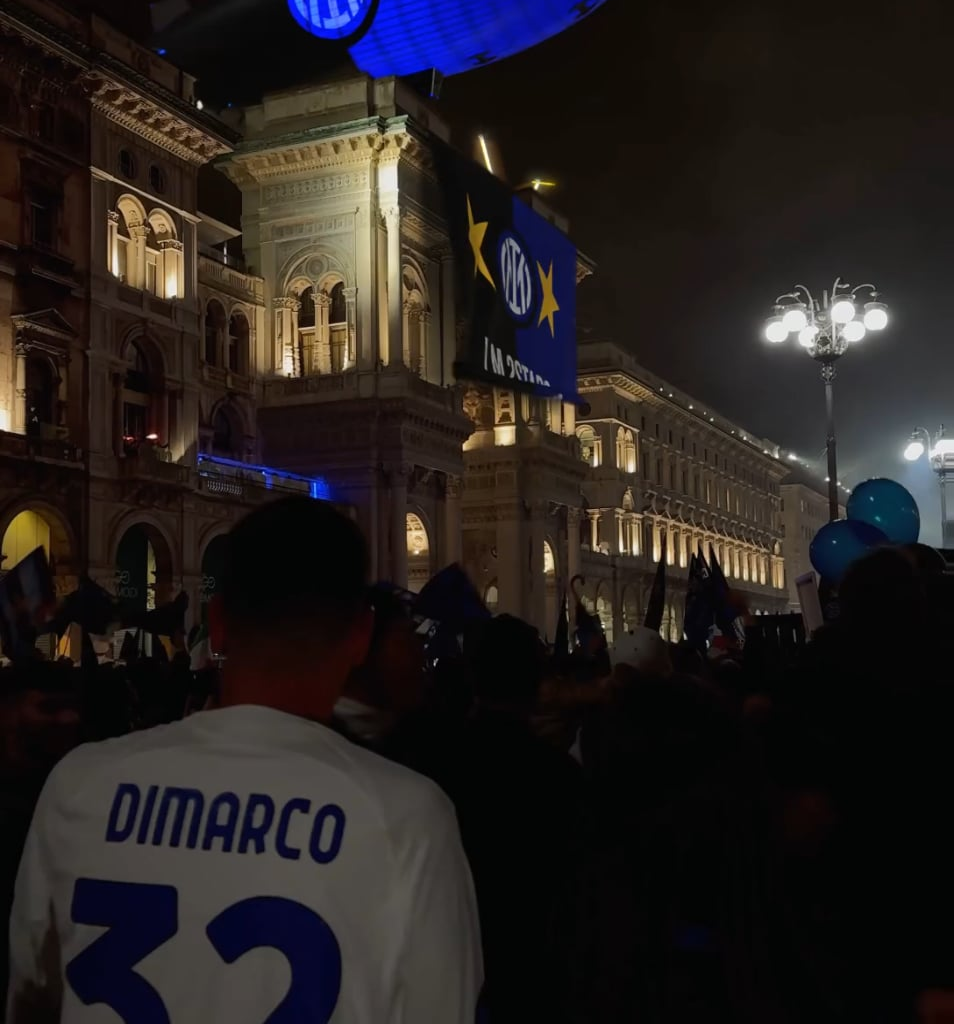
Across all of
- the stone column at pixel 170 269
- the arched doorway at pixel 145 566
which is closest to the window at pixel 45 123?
the stone column at pixel 170 269

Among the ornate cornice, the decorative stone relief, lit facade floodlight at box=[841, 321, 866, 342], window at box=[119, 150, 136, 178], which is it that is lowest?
lit facade floodlight at box=[841, 321, 866, 342]

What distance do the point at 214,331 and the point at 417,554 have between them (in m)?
9.54

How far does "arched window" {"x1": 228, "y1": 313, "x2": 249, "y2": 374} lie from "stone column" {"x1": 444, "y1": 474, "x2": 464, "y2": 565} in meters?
7.23

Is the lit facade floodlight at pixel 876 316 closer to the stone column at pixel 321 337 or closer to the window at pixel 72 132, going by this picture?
the window at pixel 72 132

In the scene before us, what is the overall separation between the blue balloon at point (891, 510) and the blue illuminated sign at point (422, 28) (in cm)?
848

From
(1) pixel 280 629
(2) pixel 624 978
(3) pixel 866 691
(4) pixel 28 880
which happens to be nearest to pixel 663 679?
(3) pixel 866 691

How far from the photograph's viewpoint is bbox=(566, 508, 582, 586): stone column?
152 ft

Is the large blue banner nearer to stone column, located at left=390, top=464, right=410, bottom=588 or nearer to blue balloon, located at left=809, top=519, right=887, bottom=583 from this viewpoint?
blue balloon, located at left=809, top=519, right=887, bottom=583

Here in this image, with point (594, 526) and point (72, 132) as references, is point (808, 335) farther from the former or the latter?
point (594, 526)

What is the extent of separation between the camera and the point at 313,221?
3712 cm

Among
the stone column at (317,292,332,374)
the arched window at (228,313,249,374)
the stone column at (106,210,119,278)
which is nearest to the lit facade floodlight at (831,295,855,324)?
the stone column at (106,210,119,278)

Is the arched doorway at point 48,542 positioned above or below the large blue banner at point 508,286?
below

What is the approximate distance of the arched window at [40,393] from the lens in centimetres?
2523

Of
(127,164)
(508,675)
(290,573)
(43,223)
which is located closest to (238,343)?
(127,164)
